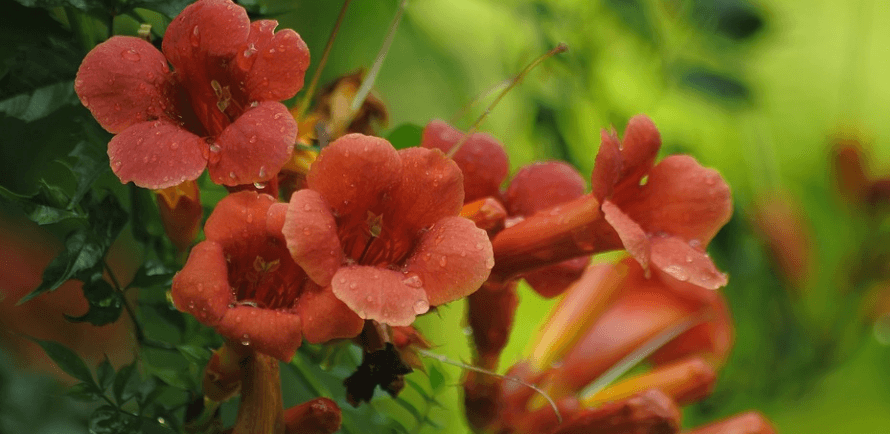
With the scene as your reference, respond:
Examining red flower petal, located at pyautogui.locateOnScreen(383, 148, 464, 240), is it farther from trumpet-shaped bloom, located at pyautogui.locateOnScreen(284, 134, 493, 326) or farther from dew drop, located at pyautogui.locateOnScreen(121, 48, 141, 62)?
dew drop, located at pyautogui.locateOnScreen(121, 48, 141, 62)

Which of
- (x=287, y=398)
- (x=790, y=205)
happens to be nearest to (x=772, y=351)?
(x=790, y=205)

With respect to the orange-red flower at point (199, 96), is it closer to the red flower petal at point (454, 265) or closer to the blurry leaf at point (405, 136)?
the red flower petal at point (454, 265)

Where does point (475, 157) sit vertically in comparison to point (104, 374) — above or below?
above

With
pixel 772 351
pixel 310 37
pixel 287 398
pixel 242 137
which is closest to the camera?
pixel 242 137

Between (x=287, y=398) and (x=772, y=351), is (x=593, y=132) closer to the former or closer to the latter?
(x=772, y=351)

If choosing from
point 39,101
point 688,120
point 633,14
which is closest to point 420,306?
point 39,101

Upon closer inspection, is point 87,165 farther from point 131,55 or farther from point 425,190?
point 425,190

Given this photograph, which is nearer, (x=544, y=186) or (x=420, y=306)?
(x=420, y=306)

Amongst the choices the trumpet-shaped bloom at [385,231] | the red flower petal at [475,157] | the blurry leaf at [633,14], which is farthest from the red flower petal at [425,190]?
the blurry leaf at [633,14]
